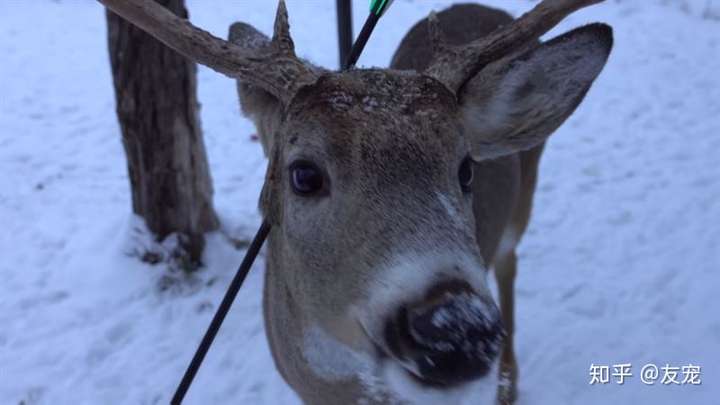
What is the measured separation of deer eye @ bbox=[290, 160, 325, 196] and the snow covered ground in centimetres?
244

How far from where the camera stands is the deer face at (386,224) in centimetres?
176

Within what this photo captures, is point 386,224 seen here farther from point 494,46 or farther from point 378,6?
point 378,6

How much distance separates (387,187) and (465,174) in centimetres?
46

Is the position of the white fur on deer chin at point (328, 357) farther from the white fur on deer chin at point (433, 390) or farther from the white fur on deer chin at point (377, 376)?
the white fur on deer chin at point (433, 390)

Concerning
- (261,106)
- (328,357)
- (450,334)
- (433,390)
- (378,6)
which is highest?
(378,6)

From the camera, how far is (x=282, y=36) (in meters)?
2.69

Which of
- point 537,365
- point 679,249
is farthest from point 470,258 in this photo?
point 679,249

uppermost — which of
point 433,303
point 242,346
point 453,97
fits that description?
point 453,97

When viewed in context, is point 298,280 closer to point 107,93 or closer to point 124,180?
point 124,180

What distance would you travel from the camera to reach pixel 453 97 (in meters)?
2.50

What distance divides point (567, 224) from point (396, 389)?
454cm

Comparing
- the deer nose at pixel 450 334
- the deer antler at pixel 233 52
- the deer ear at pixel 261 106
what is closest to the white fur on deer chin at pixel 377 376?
the deer nose at pixel 450 334

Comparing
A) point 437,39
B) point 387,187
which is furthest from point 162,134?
point 387,187

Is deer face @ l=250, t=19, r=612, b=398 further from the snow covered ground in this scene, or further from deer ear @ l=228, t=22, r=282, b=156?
the snow covered ground
